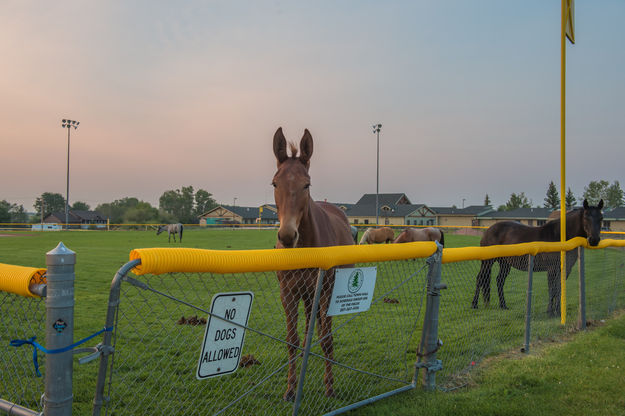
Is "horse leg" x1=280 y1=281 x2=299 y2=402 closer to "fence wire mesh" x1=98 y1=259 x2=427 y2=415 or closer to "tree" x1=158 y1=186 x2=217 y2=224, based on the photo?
"fence wire mesh" x1=98 y1=259 x2=427 y2=415

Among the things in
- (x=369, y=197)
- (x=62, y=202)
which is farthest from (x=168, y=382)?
(x=62, y=202)

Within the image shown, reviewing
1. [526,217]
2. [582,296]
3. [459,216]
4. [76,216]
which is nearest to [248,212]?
[76,216]

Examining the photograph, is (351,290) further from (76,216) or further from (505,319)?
(76,216)

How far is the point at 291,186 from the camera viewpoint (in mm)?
3176

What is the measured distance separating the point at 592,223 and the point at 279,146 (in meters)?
6.13

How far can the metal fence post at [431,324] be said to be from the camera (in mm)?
3752

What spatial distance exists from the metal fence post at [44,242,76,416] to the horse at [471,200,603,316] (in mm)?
5999

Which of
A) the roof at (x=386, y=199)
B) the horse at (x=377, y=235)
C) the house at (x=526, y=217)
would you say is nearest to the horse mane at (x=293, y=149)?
the horse at (x=377, y=235)

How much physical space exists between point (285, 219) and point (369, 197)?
75.4m

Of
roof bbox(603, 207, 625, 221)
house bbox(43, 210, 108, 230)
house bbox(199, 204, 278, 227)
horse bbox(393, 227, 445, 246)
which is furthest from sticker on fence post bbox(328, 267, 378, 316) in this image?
house bbox(43, 210, 108, 230)

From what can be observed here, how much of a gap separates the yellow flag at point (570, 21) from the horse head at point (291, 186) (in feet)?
18.4

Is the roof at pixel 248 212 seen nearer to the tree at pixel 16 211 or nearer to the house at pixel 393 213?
the house at pixel 393 213

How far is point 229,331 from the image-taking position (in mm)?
2398

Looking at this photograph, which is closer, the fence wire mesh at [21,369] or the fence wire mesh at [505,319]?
the fence wire mesh at [21,369]
